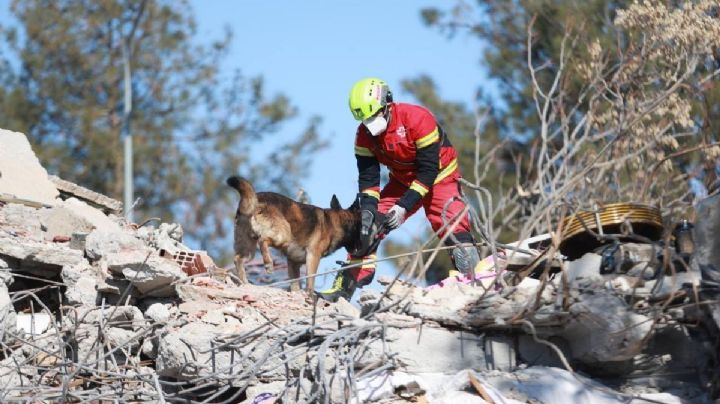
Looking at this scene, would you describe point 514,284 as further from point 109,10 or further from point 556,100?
point 109,10

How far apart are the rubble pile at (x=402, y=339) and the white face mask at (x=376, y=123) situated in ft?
8.18

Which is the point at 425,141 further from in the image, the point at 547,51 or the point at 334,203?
the point at 547,51

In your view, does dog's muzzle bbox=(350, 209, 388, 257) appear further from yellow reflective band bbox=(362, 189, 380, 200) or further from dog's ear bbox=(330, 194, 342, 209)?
dog's ear bbox=(330, 194, 342, 209)

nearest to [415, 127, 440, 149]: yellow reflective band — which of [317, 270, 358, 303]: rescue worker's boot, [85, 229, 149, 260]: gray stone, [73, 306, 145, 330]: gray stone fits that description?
[317, 270, 358, 303]: rescue worker's boot

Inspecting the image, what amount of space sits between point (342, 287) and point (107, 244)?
2.62 meters

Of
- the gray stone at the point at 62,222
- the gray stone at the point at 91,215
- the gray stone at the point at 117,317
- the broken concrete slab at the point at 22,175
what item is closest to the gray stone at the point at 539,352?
the gray stone at the point at 117,317

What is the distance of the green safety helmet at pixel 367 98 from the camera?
10430 mm

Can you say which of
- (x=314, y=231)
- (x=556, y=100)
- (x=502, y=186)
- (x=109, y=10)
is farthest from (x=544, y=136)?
(x=109, y=10)

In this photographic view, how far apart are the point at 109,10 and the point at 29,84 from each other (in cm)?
236

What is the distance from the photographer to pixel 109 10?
28359mm

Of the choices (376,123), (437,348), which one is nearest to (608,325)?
(437,348)

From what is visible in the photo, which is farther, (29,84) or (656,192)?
(29,84)

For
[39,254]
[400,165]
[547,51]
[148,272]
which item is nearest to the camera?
[148,272]

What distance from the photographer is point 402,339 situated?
6.98m
